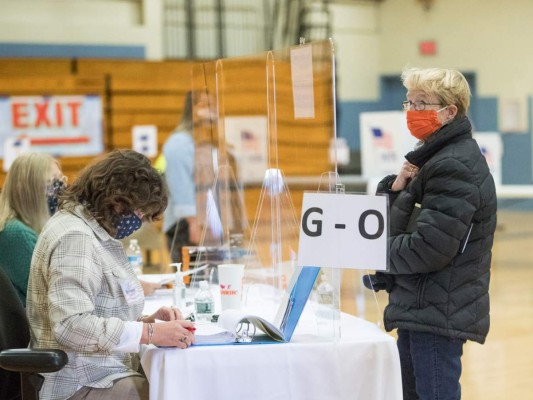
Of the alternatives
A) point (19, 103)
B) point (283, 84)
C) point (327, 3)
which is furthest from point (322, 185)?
point (327, 3)

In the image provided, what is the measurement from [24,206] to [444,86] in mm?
1711

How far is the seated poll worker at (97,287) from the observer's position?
2201 millimetres

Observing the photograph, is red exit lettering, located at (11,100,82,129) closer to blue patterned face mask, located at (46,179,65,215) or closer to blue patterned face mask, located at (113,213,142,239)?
blue patterned face mask, located at (46,179,65,215)

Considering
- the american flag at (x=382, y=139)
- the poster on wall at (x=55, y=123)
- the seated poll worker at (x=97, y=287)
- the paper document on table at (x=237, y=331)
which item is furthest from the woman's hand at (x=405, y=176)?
the poster on wall at (x=55, y=123)

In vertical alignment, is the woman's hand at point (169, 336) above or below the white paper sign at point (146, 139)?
below

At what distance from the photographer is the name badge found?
2369mm

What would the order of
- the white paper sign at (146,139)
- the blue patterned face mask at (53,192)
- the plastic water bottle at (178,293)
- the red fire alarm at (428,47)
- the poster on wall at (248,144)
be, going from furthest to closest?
the red fire alarm at (428,47)
the white paper sign at (146,139)
the poster on wall at (248,144)
the blue patterned face mask at (53,192)
the plastic water bottle at (178,293)

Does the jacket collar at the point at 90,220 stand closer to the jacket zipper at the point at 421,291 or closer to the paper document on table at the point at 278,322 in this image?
the paper document on table at the point at 278,322

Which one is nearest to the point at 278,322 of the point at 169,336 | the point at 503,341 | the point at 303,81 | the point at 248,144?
the point at 169,336

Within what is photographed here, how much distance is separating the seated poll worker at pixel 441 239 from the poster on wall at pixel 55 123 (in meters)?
9.06

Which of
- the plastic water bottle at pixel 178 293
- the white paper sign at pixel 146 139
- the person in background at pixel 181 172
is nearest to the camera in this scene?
the plastic water bottle at pixel 178 293

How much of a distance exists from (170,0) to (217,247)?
9.31 m

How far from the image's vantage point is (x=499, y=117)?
15.1 metres

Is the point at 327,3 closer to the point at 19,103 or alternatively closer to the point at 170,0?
the point at 170,0
